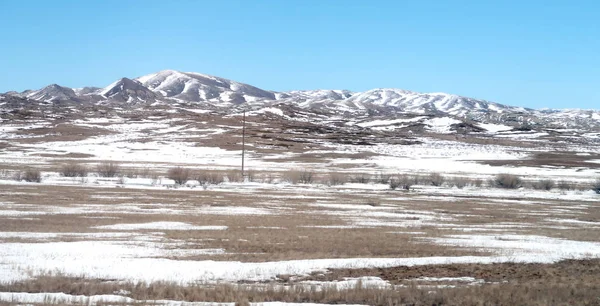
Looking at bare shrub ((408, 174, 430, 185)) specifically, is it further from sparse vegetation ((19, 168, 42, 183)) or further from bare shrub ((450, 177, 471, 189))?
sparse vegetation ((19, 168, 42, 183))

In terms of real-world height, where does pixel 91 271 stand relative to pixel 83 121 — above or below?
below

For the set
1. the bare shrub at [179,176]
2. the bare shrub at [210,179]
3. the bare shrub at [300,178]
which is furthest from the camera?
the bare shrub at [300,178]

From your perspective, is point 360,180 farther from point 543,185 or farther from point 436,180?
point 543,185

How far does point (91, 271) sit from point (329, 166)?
7228cm

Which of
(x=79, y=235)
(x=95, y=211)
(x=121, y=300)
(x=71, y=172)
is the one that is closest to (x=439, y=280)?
(x=121, y=300)

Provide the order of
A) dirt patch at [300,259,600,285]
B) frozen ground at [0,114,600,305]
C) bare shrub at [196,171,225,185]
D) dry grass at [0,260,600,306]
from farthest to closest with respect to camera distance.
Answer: bare shrub at [196,171,225,185] < frozen ground at [0,114,600,305] < dirt patch at [300,259,600,285] < dry grass at [0,260,600,306]

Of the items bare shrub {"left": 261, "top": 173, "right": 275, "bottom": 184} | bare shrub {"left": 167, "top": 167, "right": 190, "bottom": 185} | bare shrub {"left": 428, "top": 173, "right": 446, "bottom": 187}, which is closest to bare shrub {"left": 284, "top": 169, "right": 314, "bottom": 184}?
bare shrub {"left": 261, "top": 173, "right": 275, "bottom": 184}

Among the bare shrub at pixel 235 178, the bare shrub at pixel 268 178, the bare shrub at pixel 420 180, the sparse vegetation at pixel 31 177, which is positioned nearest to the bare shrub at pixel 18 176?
the sparse vegetation at pixel 31 177

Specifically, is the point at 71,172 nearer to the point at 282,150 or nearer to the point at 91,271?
the point at 91,271

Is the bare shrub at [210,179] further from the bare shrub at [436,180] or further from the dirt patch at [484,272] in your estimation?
the dirt patch at [484,272]

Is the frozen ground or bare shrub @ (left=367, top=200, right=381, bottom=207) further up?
the frozen ground

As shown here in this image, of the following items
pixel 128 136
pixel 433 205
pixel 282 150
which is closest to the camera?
pixel 433 205

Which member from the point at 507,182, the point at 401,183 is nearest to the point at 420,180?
the point at 401,183

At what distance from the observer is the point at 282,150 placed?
11325cm
